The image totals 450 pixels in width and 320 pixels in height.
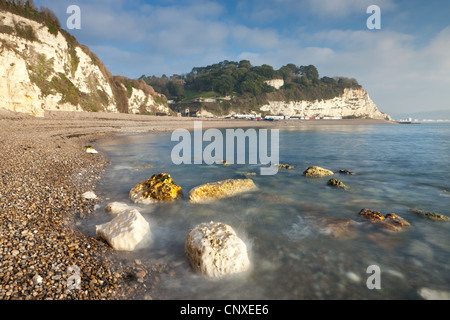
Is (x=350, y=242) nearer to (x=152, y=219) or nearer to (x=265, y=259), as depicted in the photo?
(x=265, y=259)

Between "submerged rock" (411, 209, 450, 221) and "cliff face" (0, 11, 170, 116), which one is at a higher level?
"cliff face" (0, 11, 170, 116)

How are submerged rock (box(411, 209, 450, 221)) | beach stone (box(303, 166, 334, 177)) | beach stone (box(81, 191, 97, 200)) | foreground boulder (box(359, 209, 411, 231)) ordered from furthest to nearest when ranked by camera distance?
beach stone (box(303, 166, 334, 177)), beach stone (box(81, 191, 97, 200)), submerged rock (box(411, 209, 450, 221)), foreground boulder (box(359, 209, 411, 231))

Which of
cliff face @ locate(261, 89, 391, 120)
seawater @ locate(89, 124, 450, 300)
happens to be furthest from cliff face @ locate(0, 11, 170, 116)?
cliff face @ locate(261, 89, 391, 120)

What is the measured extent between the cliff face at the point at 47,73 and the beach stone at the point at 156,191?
2986 cm

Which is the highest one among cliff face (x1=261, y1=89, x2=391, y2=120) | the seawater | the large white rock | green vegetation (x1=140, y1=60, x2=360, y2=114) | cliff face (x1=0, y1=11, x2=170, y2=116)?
green vegetation (x1=140, y1=60, x2=360, y2=114)

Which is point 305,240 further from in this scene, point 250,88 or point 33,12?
point 250,88

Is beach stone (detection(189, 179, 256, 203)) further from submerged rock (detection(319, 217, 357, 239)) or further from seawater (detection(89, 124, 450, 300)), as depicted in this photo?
submerged rock (detection(319, 217, 357, 239))

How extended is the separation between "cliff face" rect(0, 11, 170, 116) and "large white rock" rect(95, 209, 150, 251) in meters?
32.1

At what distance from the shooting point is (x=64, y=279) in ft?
11.0

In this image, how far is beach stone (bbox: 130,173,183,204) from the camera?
25.0ft

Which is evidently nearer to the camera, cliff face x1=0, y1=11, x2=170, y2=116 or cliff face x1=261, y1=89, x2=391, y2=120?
cliff face x1=0, y1=11, x2=170, y2=116

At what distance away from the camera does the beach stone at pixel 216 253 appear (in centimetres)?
412

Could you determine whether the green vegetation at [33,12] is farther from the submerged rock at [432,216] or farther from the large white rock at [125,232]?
the submerged rock at [432,216]

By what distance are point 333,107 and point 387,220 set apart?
13469 centimetres
